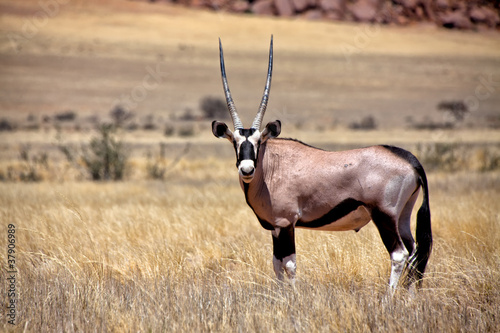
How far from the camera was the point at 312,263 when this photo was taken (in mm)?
6934

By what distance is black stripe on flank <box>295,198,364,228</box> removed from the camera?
6.04 m

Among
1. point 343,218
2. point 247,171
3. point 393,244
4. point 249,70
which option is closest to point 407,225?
point 393,244

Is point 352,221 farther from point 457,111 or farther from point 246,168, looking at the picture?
point 457,111

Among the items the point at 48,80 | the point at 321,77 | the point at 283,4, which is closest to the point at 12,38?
the point at 48,80

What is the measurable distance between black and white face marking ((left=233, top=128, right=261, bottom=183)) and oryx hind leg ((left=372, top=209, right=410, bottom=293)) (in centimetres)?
135

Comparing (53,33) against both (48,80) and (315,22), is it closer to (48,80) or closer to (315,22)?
(48,80)

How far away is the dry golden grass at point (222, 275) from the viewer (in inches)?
202

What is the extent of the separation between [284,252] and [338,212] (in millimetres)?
688

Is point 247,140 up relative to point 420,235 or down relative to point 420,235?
up

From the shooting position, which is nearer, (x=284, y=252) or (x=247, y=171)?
(x=247, y=171)

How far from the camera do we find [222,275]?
702 centimetres

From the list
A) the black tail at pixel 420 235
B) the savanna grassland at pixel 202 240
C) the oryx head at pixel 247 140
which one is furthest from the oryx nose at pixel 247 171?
the black tail at pixel 420 235

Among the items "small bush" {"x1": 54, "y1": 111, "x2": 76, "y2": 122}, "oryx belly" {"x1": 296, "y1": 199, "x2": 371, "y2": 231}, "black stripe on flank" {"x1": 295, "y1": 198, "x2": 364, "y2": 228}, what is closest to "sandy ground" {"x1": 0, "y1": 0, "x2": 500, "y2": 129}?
"small bush" {"x1": 54, "y1": 111, "x2": 76, "y2": 122}

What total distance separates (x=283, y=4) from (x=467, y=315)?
113 m
